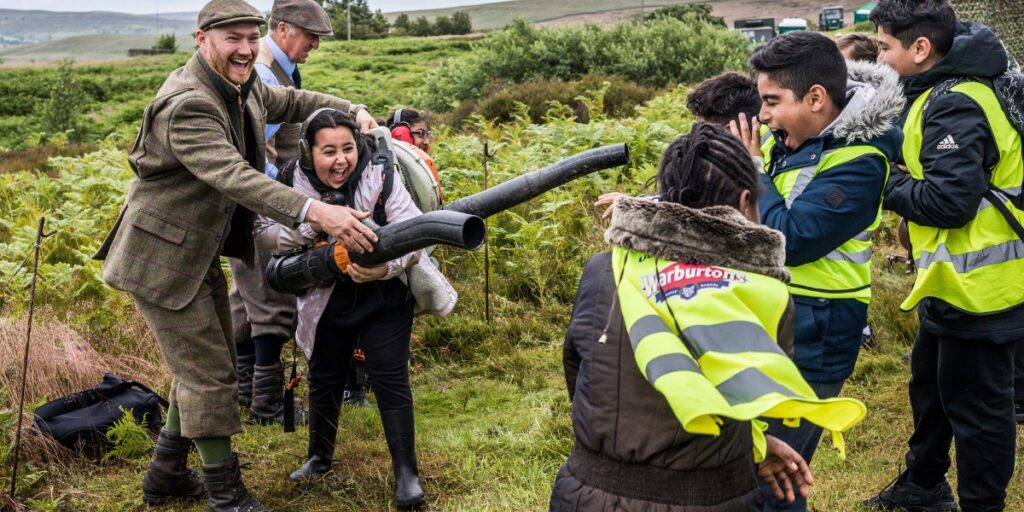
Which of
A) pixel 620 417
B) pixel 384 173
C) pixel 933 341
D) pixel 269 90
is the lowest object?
pixel 933 341

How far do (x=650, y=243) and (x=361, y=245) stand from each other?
72.9 inches

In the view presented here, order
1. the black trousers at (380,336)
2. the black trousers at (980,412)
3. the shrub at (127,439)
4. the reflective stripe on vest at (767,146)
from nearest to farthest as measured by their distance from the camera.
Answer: the reflective stripe on vest at (767,146)
the black trousers at (980,412)
the black trousers at (380,336)
the shrub at (127,439)

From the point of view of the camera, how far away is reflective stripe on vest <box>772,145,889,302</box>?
3.35 meters

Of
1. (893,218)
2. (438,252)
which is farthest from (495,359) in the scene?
(893,218)

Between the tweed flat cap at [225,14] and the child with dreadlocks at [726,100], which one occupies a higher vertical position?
the tweed flat cap at [225,14]

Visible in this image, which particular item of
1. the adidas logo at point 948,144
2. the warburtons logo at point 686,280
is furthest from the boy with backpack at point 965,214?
the warburtons logo at point 686,280

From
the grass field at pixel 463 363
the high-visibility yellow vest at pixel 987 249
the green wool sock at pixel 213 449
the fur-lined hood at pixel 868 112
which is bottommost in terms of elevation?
the grass field at pixel 463 363

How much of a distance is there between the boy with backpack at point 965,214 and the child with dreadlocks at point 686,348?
1.64 m

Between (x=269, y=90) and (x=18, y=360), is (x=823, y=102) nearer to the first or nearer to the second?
(x=269, y=90)

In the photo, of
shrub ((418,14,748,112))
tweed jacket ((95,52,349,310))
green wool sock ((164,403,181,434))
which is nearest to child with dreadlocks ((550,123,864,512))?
tweed jacket ((95,52,349,310))

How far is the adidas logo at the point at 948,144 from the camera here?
150 inches

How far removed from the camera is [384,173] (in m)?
4.47

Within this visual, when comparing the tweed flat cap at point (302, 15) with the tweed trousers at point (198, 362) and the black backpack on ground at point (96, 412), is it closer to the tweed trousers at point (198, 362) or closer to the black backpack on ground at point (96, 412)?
the tweed trousers at point (198, 362)

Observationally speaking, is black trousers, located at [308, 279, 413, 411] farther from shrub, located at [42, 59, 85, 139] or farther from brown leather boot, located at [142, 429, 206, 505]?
shrub, located at [42, 59, 85, 139]
